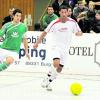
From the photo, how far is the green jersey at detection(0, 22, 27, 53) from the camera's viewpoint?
9.53 metres

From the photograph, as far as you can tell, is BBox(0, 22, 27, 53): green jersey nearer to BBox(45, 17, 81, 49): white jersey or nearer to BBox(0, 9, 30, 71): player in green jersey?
BBox(0, 9, 30, 71): player in green jersey

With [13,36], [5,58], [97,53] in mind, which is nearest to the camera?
[5,58]

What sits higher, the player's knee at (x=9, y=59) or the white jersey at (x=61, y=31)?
the white jersey at (x=61, y=31)

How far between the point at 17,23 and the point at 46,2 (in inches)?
411

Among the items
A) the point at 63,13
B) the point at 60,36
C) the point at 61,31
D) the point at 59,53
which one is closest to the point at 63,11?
the point at 63,13

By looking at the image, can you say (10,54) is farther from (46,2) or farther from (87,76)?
(46,2)

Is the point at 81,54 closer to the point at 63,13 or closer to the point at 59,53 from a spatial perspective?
the point at 59,53

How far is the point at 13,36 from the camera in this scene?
376 inches

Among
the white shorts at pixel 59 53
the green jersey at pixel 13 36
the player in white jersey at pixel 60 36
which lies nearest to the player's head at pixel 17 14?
the green jersey at pixel 13 36

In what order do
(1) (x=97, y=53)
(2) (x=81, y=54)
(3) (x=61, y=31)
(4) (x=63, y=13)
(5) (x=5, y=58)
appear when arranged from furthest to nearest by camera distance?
(2) (x=81, y=54)
(1) (x=97, y=53)
(3) (x=61, y=31)
(4) (x=63, y=13)
(5) (x=5, y=58)

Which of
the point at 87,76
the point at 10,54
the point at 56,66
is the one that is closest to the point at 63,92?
the point at 56,66

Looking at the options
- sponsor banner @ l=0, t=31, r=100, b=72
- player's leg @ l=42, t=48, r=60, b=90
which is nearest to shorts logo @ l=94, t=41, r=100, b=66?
sponsor banner @ l=0, t=31, r=100, b=72

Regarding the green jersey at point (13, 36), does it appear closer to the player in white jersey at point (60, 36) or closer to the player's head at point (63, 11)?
the player in white jersey at point (60, 36)

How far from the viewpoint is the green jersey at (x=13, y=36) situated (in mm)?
9531
